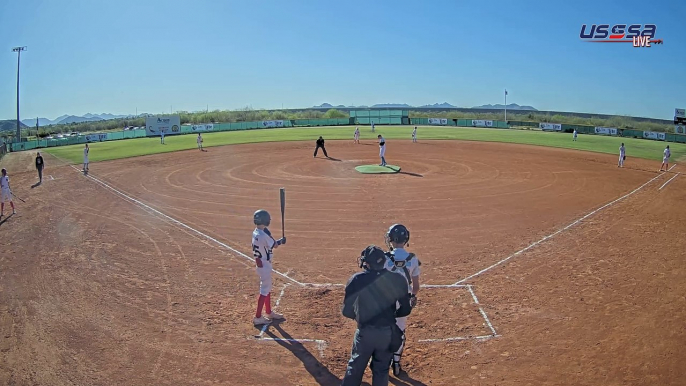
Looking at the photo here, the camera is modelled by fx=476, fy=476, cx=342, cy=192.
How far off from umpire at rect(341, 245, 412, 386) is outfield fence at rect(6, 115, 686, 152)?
181 feet

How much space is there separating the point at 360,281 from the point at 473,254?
30.3 ft

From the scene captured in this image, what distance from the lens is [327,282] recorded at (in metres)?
11.7

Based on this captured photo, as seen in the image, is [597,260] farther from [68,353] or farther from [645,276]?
[68,353]

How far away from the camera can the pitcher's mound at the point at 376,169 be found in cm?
2905

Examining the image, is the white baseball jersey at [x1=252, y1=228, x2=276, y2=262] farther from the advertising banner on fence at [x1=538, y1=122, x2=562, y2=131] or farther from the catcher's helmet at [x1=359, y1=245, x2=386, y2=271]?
the advertising banner on fence at [x1=538, y1=122, x2=562, y2=131]

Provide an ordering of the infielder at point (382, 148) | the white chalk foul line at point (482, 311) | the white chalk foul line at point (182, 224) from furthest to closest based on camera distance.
Result: the infielder at point (382, 148)
the white chalk foul line at point (182, 224)
the white chalk foul line at point (482, 311)

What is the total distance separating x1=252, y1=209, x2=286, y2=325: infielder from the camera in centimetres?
892

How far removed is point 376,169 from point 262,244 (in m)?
21.3

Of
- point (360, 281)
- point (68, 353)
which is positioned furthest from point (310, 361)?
point (68, 353)

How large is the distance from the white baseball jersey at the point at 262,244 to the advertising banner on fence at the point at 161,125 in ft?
209

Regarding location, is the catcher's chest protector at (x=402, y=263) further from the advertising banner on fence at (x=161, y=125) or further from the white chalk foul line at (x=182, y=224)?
the advertising banner on fence at (x=161, y=125)

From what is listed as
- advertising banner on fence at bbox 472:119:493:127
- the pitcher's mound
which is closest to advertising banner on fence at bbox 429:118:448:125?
advertising banner on fence at bbox 472:119:493:127

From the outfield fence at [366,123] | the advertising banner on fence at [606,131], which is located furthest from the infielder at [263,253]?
the advertising banner on fence at [606,131]

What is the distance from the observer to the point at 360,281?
549 centimetres
